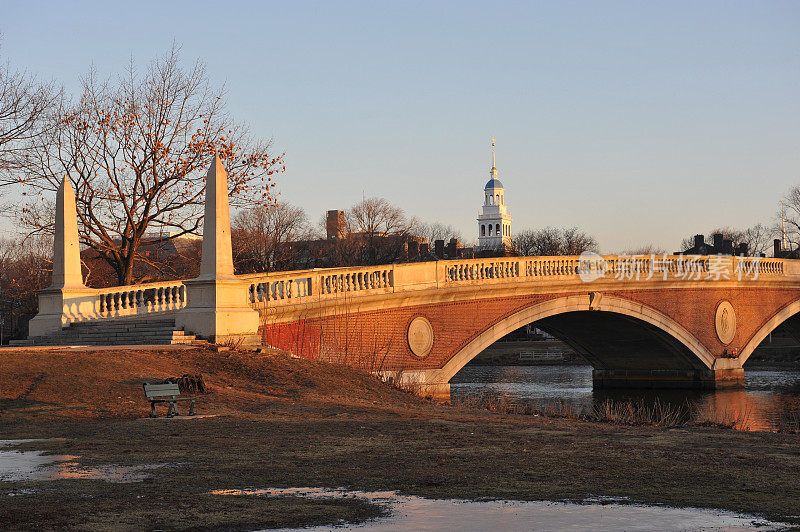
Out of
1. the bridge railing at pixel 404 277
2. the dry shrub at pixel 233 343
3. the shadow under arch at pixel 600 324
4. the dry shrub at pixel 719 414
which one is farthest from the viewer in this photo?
the shadow under arch at pixel 600 324

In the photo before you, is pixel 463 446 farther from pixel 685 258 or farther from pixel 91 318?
pixel 685 258

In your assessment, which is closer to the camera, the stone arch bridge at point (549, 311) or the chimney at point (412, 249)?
the stone arch bridge at point (549, 311)

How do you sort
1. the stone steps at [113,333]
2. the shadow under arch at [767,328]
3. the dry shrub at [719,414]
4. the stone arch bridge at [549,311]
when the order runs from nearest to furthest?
the stone steps at [113,333]
the stone arch bridge at [549,311]
the dry shrub at [719,414]
the shadow under arch at [767,328]

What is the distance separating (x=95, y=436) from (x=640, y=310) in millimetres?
27355

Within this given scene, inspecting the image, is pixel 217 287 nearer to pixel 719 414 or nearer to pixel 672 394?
pixel 719 414

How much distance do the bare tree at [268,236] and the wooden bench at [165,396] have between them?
3238 centimetres

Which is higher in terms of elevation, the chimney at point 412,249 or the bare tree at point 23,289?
the chimney at point 412,249

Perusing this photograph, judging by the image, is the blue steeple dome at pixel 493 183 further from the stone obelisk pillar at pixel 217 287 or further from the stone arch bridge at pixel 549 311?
the stone obelisk pillar at pixel 217 287

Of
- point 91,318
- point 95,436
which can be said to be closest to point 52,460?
point 95,436

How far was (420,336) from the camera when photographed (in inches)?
1100

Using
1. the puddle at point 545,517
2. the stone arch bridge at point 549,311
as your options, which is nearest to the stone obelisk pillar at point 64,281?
the stone arch bridge at point 549,311

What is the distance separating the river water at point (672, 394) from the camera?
2998 centimetres

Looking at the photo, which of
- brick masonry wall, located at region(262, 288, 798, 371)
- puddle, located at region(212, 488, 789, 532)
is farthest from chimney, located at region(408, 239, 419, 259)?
puddle, located at region(212, 488, 789, 532)

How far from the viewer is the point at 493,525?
7051 mm
